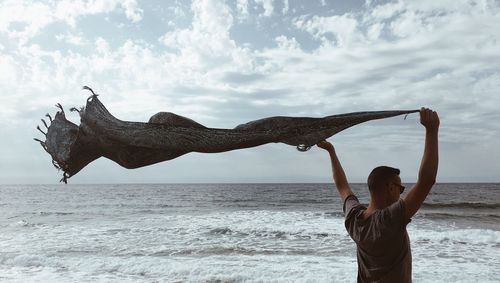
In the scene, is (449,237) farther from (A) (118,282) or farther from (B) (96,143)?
(B) (96,143)

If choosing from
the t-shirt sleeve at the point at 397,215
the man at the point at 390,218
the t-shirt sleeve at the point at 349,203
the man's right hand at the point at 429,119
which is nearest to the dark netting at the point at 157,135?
the man's right hand at the point at 429,119

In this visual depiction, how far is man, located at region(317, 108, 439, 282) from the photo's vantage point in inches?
72.6

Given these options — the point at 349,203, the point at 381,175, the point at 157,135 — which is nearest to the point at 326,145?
the point at 349,203

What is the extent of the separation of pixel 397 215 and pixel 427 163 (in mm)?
274

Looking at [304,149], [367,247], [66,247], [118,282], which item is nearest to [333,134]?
[304,149]

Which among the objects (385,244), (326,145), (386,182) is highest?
(326,145)

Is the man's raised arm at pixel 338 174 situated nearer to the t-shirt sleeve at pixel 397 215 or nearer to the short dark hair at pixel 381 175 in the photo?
the short dark hair at pixel 381 175

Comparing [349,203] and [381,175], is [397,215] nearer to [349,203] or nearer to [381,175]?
[381,175]

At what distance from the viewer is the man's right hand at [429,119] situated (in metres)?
1.84

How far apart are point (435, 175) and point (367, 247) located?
0.49 m

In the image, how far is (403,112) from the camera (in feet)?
5.98

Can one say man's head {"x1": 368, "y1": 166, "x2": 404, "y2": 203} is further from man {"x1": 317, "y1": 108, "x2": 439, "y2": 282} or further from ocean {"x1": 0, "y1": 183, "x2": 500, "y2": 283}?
ocean {"x1": 0, "y1": 183, "x2": 500, "y2": 283}

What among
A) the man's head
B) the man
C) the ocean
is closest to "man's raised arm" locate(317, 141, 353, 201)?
the man

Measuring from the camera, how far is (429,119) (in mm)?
1838
